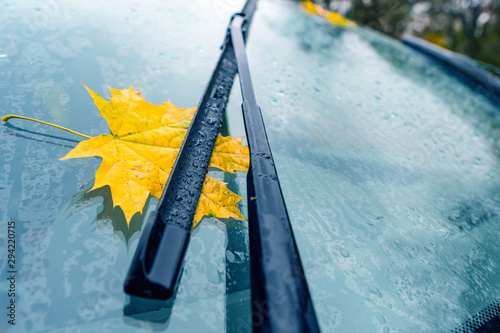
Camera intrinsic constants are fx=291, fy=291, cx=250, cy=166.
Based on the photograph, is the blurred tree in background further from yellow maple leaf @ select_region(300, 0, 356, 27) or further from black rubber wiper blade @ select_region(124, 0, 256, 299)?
black rubber wiper blade @ select_region(124, 0, 256, 299)

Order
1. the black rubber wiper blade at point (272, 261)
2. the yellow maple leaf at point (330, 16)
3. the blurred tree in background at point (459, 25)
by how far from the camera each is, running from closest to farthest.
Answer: the black rubber wiper blade at point (272, 261) < the yellow maple leaf at point (330, 16) < the blurred tree in background at point (459, 25)

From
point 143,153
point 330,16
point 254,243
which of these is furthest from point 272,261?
point 330,16

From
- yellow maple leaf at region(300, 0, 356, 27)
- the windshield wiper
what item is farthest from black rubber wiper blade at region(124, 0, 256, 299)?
yellow maple leaf at region(300, 0, 356, 27)

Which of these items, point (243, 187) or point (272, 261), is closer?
point (272, 261)

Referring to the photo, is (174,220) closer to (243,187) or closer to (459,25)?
(243,187)

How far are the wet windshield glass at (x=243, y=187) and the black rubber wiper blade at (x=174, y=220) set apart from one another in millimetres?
39

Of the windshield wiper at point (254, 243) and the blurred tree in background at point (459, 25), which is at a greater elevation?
the blurred tree in background at point (459, 25)

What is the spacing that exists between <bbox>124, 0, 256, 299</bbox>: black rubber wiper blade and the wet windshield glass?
0.13 ft

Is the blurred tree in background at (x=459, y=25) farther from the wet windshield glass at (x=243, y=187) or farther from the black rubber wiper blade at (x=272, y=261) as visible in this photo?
the black rubber wiper blade at (x=272, y=261)

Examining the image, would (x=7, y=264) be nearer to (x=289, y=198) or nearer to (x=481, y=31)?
(x=289, y=198)

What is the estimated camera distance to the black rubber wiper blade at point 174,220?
14.4 inches

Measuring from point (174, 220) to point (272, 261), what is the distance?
0.16m

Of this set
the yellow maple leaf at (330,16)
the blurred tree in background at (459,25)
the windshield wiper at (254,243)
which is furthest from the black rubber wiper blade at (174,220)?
the blurred tree in background at (459,25)

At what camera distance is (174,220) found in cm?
43
